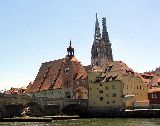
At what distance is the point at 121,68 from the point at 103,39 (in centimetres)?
6626

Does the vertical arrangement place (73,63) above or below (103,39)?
below

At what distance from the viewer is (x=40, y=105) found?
92.8 meters

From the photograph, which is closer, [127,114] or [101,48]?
[127,114]

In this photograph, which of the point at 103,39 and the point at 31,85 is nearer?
the point at 31,85

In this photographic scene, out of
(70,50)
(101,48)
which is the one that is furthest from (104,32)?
(70,50)

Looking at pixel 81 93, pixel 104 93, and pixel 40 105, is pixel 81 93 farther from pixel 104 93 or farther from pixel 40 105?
pixel 40 105

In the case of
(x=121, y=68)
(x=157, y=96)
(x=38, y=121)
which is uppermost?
(x=121, y=68)

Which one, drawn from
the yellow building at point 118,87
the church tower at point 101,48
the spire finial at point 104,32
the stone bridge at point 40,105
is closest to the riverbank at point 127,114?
the yellow building at point 118,87

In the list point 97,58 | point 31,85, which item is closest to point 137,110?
point 31,85

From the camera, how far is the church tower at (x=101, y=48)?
161212 mm

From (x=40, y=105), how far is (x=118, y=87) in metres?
20.6

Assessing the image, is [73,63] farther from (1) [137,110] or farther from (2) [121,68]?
(1) [137,110]

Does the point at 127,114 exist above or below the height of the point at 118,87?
below

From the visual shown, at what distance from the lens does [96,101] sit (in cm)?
10219
